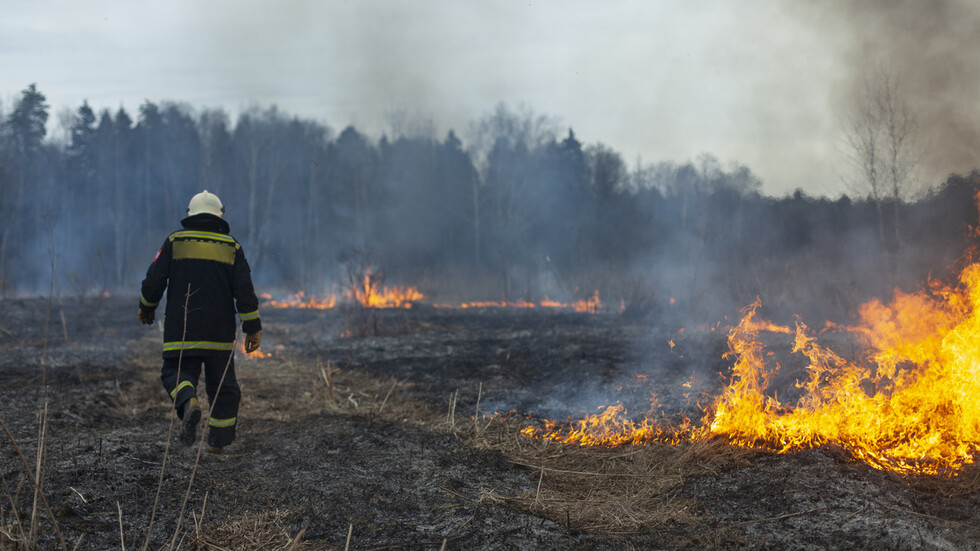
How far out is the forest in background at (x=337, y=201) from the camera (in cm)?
2088

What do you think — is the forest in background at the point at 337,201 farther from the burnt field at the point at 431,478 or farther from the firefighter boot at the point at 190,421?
the firefighter boot at the point at 190,421

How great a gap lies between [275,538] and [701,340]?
7024mm

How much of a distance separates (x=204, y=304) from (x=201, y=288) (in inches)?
4.6

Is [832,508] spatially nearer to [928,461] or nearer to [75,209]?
[928,461]

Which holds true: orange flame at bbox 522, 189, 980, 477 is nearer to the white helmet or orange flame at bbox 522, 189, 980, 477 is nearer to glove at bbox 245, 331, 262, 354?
glove at bbox 245, 331, 262, 354

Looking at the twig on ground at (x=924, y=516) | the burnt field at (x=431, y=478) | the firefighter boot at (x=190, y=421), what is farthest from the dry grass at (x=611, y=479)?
the firefighter boot at (x=190, y=421)

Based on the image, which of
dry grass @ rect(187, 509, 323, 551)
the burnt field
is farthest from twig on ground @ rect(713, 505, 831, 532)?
dry grass @ rect(187, 509, 323, 551)

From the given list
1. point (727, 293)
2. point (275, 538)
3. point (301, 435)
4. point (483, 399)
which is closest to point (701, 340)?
point (727, 293)

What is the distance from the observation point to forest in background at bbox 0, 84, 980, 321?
20.9 m

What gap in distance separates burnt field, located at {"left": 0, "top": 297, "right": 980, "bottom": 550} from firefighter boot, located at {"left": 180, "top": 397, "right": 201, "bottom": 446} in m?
0.16

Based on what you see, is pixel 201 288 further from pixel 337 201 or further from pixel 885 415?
pixel 337 201

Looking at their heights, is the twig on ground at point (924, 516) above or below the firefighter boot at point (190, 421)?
below

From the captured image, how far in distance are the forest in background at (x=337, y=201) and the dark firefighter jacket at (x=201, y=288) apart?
1331 centimetres

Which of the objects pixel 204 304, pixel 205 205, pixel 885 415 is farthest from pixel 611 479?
pixel 205 205
